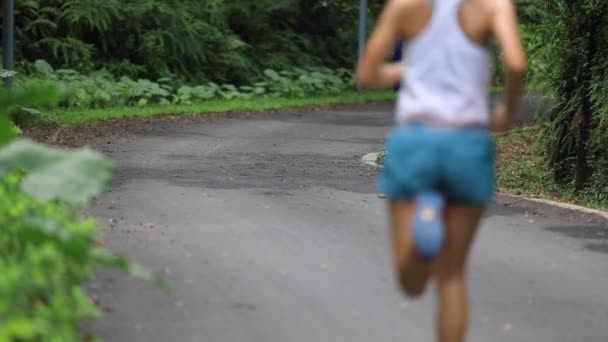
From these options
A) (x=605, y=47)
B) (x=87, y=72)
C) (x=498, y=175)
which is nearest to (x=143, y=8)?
(x=87, y=72)

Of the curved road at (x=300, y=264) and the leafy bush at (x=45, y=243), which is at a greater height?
the leafy bush at (x=45, y=243)

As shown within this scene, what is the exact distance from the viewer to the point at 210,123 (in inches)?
851

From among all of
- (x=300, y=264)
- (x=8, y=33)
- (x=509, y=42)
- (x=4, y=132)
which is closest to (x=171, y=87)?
(x=8, y=33)

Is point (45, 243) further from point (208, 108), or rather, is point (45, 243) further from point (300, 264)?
point (208, 108)

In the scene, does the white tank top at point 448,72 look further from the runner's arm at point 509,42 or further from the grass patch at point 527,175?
the grass patch at point 527,175

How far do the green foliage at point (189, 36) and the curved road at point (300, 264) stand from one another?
13.0 m

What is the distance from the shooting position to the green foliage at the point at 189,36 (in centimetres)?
2716

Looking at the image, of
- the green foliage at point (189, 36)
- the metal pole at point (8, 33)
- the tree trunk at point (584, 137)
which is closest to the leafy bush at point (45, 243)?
the tree trunk at point (584, 137)

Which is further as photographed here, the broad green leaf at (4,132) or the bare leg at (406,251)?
the broad green leaf at (4,132)

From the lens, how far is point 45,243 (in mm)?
5750

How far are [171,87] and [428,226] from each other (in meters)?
22.7

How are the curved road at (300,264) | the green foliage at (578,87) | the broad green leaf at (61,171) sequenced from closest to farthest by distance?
the broad green leaf at (61,171), the curved road at (300,264), the green foliage at (578,87)

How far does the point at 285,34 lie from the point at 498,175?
18011 millimetres

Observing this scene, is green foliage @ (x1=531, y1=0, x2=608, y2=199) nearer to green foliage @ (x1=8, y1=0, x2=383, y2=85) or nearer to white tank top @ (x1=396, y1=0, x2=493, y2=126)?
white tank top @ (x1=396, y1=0, x2=493, y2=126)
